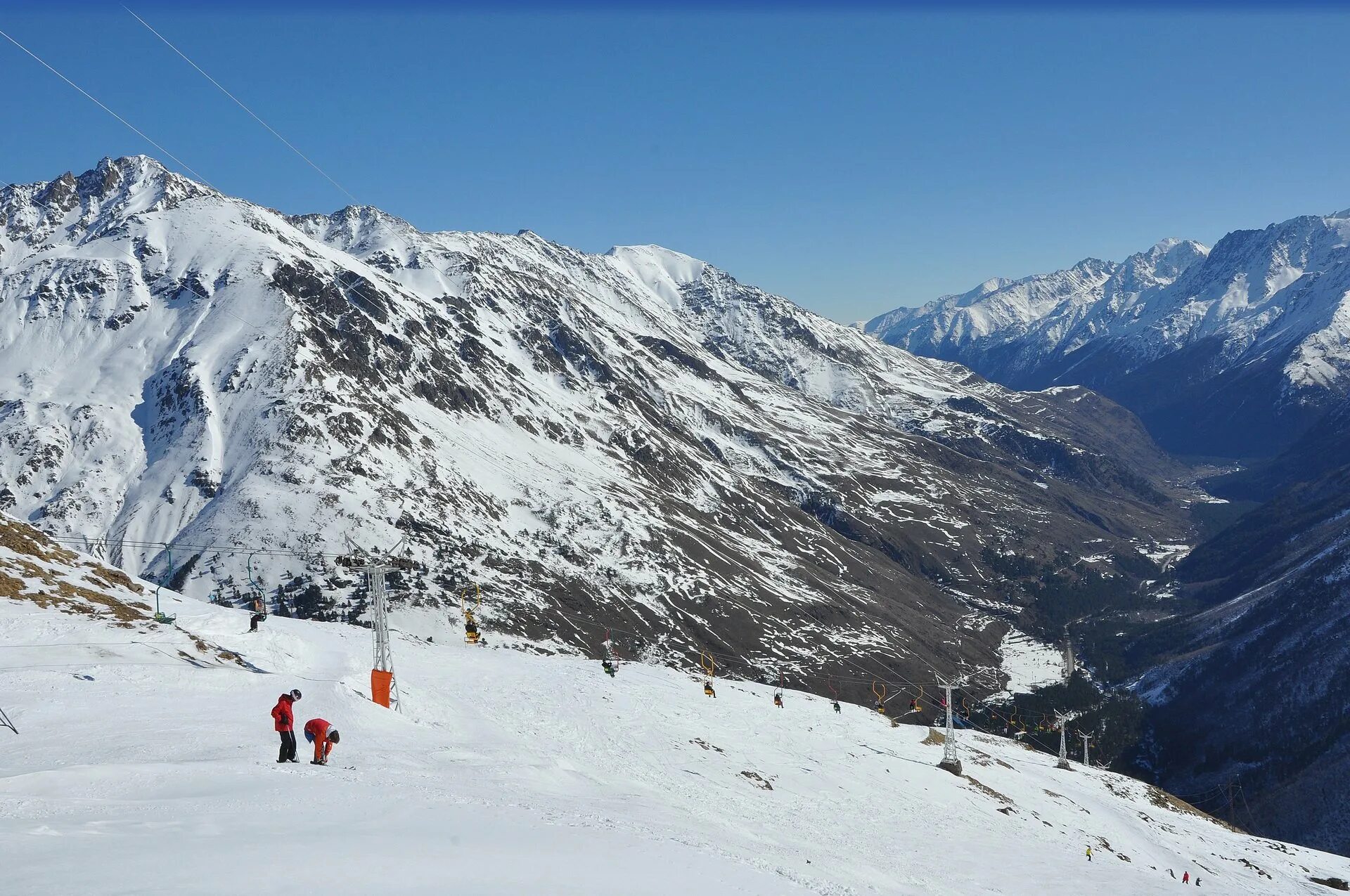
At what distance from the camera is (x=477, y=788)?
29250 mm

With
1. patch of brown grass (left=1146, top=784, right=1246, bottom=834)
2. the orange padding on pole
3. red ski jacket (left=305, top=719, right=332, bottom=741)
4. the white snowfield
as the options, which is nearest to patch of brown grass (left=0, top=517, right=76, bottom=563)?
the white snowfield

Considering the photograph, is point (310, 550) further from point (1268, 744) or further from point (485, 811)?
point (1268, 744)

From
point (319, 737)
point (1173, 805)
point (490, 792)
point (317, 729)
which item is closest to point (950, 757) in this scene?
point (1173, 805)

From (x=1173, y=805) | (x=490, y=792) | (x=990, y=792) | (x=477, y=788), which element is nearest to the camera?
(x=490, y=792)

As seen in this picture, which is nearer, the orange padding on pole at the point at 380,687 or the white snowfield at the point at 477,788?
the white snowfield at the point at 477,788

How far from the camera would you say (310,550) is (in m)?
189

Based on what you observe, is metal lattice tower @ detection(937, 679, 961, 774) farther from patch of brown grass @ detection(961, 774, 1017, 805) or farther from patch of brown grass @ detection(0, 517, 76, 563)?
patch of brown grass @ detection(0, 517, 76, 563)

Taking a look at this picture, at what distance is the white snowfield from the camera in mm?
19016

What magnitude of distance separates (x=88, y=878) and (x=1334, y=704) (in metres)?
233

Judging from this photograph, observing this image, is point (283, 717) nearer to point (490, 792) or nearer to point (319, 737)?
point (319, 737)

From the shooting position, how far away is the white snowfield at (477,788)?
19.0 m

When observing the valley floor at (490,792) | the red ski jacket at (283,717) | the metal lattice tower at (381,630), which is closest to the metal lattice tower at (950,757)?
the valley floor at (490,792)

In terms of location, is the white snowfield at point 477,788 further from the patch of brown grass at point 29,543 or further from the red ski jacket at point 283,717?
the patch of brown grass at point 29,543

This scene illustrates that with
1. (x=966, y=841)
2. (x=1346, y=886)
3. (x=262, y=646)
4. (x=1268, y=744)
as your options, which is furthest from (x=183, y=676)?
(x=1268, y=744)
